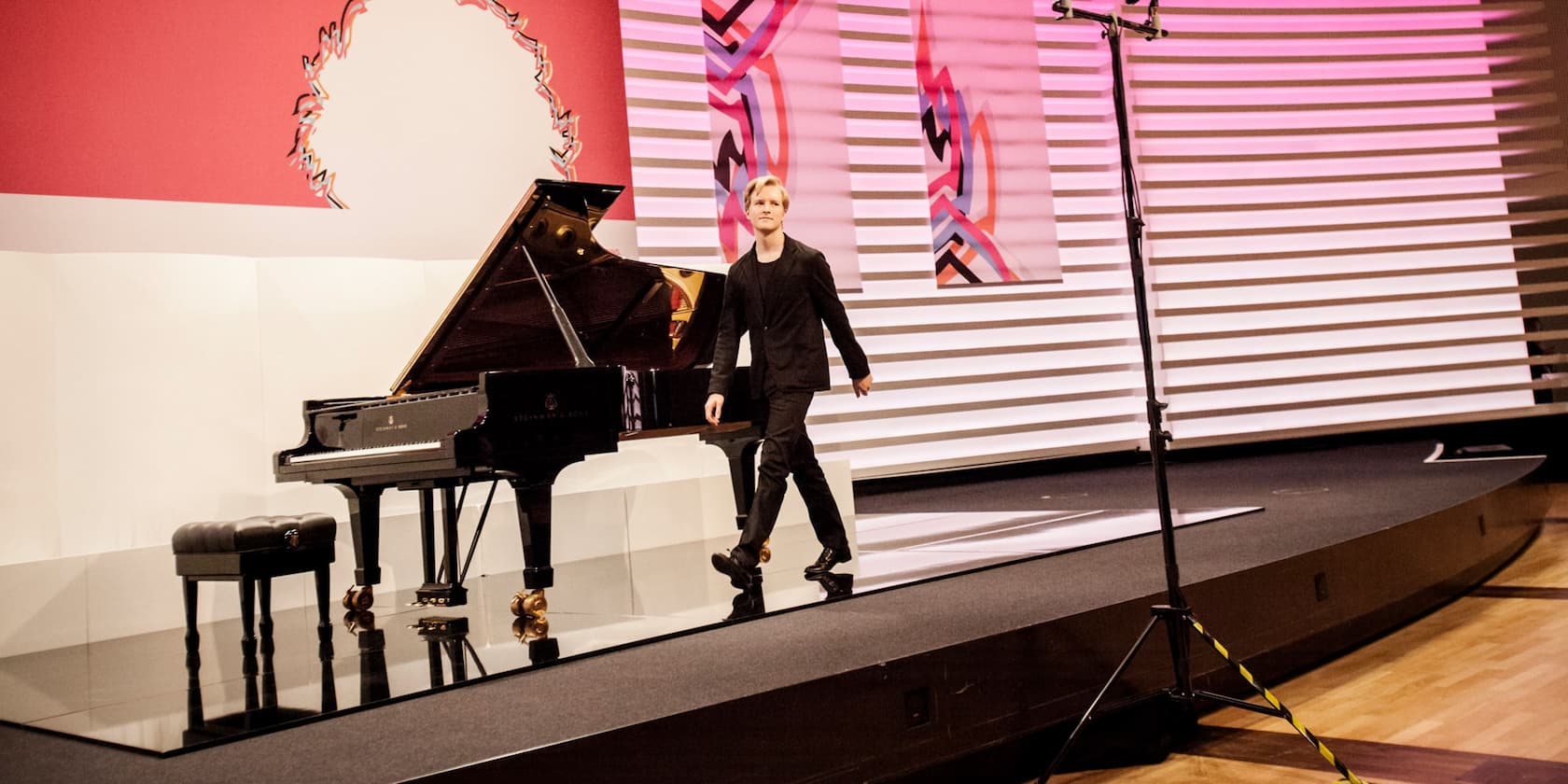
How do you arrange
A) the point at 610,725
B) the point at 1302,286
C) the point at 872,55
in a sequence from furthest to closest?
the point at 1302,286
the point at 872,55
the point at 610,725

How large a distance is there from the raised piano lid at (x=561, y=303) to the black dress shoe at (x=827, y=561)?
0.93m

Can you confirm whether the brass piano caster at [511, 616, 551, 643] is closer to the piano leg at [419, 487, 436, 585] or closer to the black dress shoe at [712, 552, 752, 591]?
the black dress shoe at [712, 552, 752, 591]

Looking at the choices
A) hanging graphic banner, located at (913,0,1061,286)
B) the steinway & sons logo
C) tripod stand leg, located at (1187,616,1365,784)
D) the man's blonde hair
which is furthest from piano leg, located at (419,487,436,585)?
hanging graphic banner, located at (913,0,1061,286)

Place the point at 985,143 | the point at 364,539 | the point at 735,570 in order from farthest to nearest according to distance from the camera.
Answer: the point at 985,143
the point at 364,539
the point at 735,570

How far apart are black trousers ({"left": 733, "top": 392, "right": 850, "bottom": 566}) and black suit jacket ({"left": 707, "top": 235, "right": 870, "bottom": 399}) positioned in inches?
3.1

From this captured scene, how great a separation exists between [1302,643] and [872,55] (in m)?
4.51

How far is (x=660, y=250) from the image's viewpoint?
252 inches

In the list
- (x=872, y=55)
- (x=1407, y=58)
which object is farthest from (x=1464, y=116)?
(x=872, y=55)

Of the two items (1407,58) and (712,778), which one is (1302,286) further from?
(712,778)

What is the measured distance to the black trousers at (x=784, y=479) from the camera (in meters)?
3.86

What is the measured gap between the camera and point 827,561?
407 cm

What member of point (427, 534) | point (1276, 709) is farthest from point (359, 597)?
point (1276, 709)

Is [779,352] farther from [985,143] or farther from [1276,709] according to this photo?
[985,143]

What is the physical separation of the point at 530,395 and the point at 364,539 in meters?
0.99
